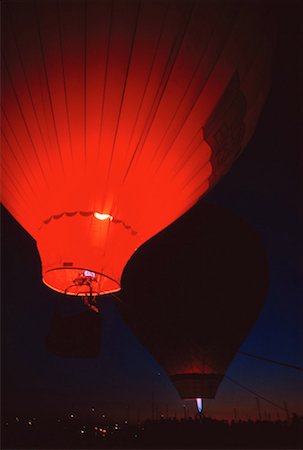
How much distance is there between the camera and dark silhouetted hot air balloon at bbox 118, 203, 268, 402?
5207mm

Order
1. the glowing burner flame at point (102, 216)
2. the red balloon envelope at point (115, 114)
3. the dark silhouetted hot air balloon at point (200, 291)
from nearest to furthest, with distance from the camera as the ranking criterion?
1. the red balloon envelope at point (115, 114)
2. the glowing burner flame at point (102, 216)
3. the dark silhouetted hot air balloon at point (200, 291)

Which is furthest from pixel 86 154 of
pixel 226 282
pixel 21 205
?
pixel 226 282

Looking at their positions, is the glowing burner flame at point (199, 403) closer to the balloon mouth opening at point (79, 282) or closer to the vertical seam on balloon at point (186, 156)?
the balloon mouth opening at point (79, 282)

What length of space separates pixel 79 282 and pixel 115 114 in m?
0.74

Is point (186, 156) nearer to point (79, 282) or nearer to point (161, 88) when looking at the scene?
point (161, 88)

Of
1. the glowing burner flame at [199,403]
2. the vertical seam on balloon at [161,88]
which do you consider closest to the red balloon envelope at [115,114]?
the vertical seam on balloon at [161,88]

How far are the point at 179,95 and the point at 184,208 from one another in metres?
0.58

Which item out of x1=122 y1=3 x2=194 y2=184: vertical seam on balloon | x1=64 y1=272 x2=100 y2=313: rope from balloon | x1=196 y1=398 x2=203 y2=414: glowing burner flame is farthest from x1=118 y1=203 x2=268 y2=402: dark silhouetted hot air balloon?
x1=122 y1=3 x2=194 y2=184: vertical seam on balloon

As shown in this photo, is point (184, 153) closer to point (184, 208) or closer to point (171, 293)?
point (184, 208)

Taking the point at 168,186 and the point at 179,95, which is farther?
the point at 168,186

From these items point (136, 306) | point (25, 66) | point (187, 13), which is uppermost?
point (136, 306)

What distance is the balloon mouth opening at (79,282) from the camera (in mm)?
1786

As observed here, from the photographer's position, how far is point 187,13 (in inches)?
49.0

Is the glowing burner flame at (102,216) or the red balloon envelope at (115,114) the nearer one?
the red balloon envelope at (115,114)
